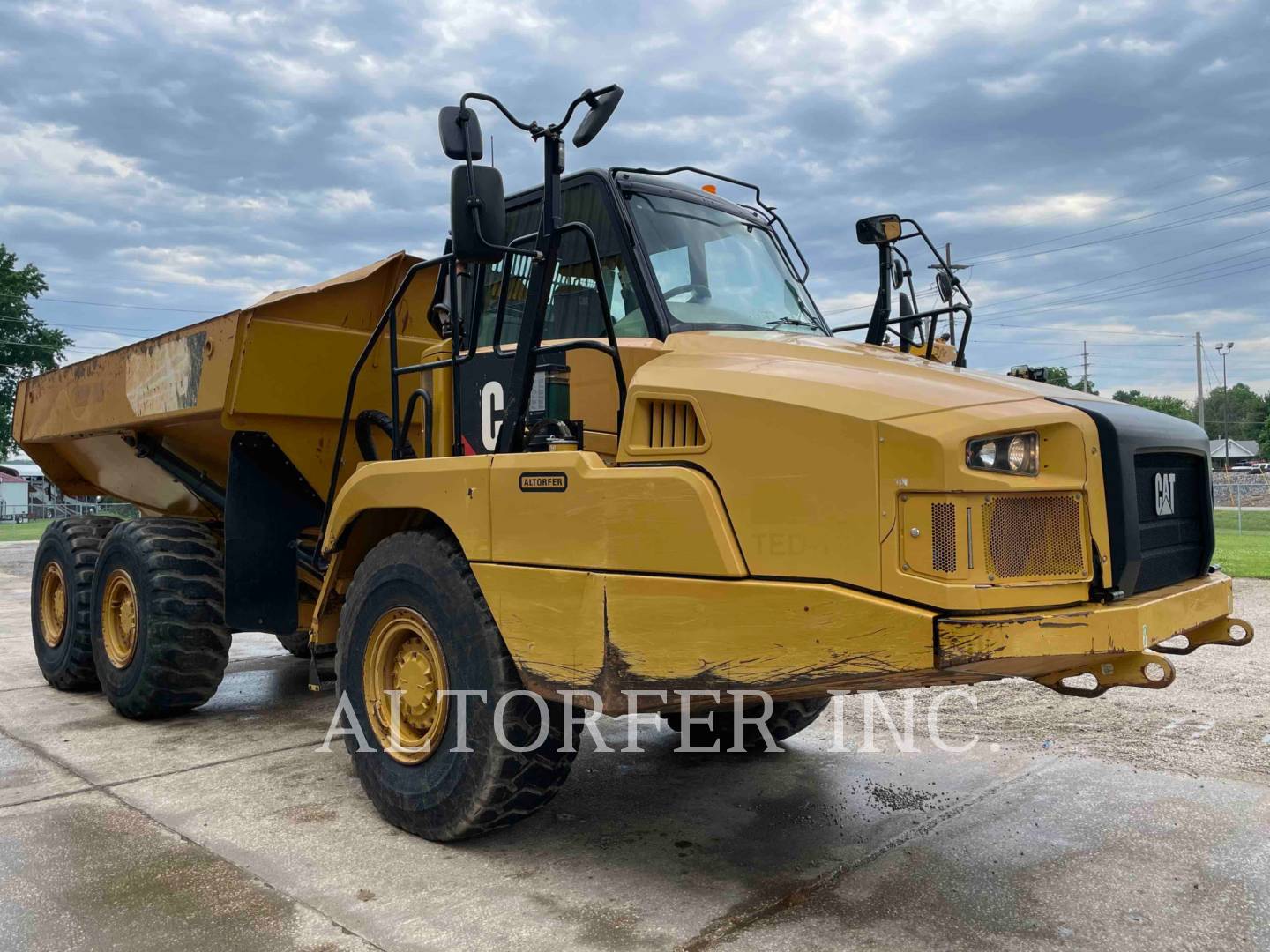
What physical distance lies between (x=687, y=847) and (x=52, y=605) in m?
5.73

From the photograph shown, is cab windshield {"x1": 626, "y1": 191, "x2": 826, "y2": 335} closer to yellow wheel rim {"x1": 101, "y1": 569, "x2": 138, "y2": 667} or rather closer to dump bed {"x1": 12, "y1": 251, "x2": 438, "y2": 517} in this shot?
dump bed {"x1": 12, "y1": 251, "x2": 438, "y2": 517}

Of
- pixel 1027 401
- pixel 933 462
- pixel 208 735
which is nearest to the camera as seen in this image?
pixel 933 462

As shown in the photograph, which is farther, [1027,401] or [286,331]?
[286,331]

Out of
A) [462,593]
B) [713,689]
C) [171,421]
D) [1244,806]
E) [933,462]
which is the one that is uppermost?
[171,421]

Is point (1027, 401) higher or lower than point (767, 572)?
higher

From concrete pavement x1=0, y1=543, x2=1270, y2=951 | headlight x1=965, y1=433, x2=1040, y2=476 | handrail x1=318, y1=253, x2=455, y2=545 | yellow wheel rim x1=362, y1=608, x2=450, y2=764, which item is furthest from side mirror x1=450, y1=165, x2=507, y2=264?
concrete pavement x1=0, y1=543, x2=1270, y2=951

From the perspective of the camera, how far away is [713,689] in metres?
3.26

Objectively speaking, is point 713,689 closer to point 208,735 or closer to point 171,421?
point 208,735

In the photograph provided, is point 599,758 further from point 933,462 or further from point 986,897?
point 933,462

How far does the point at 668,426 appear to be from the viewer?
3391 millimetres

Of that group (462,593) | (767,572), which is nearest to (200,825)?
(462,593)

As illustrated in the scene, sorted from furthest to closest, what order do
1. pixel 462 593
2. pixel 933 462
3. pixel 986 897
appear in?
pixel 462 593
pixel 986 897
pixel 933 462

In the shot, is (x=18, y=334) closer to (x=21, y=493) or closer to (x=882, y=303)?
(x=21, y=493)

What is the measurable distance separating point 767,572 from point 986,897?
1.45m
